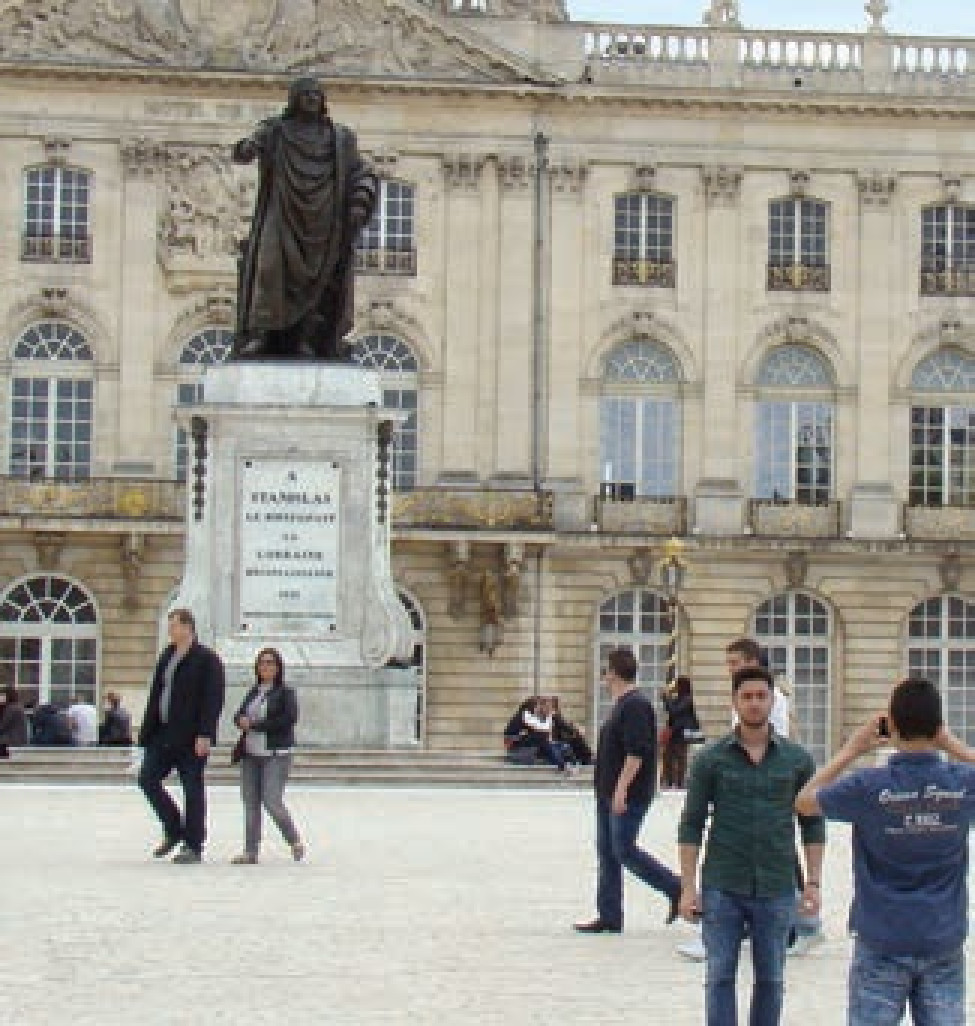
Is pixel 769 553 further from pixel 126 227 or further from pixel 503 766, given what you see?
pixel 503 766

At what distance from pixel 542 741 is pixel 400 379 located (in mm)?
15204

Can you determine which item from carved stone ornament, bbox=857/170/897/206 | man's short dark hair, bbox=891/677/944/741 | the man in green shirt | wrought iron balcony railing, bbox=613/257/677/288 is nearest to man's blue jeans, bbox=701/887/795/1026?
the man in green shirt

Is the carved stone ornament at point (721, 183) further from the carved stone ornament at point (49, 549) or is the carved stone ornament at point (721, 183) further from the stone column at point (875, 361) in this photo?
the carved stone ornament at point (49, 549)

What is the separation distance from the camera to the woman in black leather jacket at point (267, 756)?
17.2m

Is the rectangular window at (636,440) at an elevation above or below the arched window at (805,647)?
above

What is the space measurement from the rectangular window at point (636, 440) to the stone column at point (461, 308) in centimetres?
201

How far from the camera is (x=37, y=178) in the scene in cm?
4522

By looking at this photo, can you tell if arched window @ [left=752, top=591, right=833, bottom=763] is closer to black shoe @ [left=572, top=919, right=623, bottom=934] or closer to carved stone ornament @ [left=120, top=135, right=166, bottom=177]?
carved stone ornament @ [left=120, top=135, right=166, bottom=177]

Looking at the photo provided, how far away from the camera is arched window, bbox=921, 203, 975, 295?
46719 mm

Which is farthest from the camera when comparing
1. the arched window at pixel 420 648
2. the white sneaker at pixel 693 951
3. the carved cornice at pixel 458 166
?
the carved cornice at pixel 458 166

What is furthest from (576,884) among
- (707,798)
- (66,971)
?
(707,798)

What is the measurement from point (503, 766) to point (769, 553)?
18.0m

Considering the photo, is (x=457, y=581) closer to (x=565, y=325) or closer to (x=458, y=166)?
(x=565, y=325)

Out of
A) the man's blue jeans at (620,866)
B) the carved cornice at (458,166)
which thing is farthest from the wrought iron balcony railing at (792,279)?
the man's blue jeans at (620,866)
